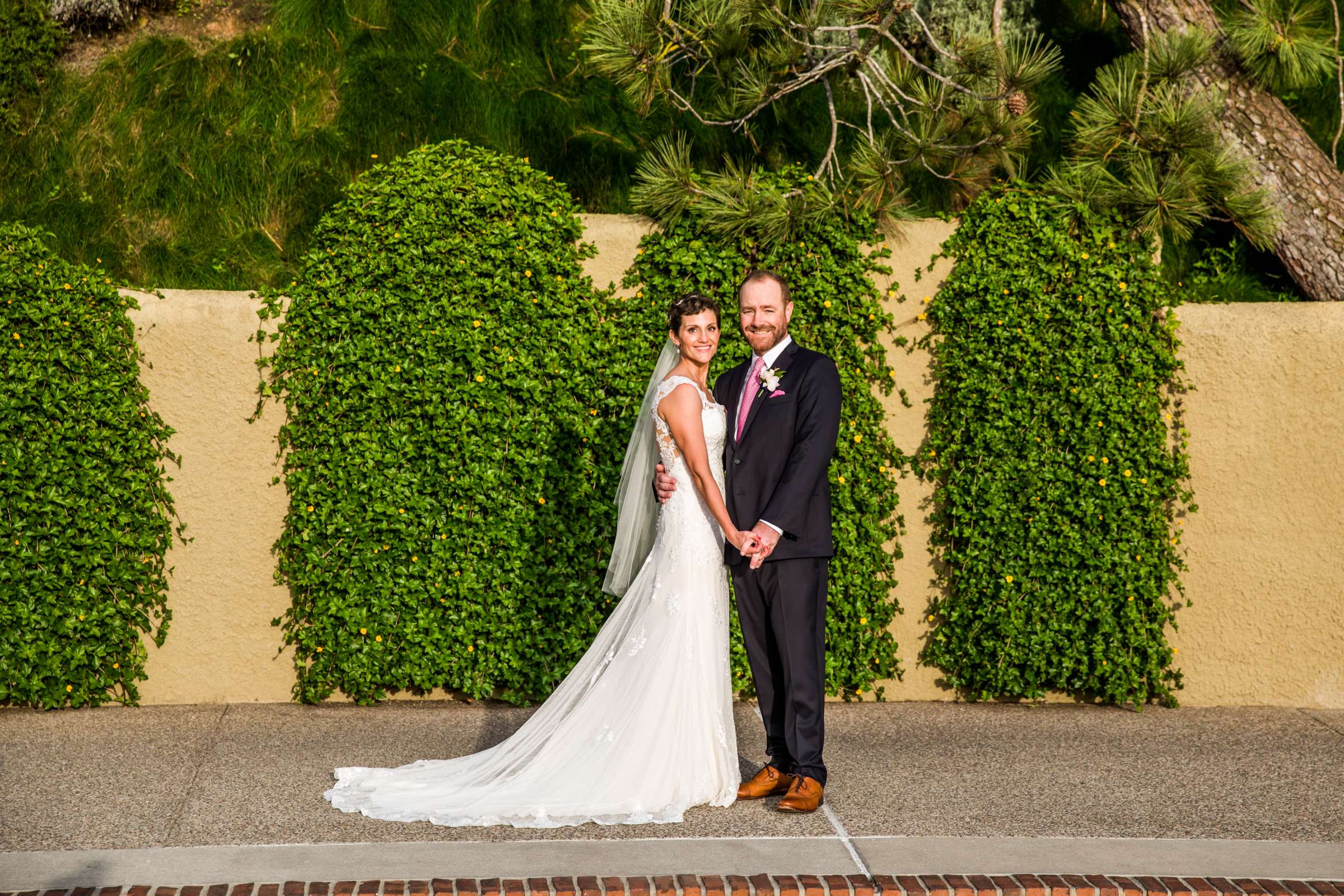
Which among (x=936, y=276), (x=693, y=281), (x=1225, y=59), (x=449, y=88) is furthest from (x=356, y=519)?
(x=1225, y=59)

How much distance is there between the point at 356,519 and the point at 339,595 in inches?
16.0

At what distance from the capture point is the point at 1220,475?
6387 mm

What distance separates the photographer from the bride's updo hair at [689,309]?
458cm

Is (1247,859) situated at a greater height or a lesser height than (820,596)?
lesser

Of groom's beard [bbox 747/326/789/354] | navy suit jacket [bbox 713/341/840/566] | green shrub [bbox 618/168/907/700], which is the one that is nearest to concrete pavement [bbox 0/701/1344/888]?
green shrub [bbox 618/168/907/700]

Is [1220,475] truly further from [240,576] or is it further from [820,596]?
[240,576]

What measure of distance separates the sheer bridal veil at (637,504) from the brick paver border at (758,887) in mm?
1471

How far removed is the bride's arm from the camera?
454cm

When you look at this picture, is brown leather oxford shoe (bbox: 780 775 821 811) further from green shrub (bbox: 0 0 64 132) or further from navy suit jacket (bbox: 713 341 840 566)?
green shrub (bbox: 0 0 64 132)

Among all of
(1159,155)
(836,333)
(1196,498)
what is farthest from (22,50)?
(1196,498)

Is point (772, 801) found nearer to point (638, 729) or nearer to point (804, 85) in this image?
point (638, 729)

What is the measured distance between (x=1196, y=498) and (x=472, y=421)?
3974mm

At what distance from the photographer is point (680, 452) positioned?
4645 millimetres

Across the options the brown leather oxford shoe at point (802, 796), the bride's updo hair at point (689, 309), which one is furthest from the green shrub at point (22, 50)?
the brown leather oxford shoe at point (802, 796)
